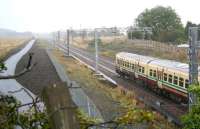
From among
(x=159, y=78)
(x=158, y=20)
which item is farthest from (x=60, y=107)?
(x=158, y=20)

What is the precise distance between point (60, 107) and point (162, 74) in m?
27.8

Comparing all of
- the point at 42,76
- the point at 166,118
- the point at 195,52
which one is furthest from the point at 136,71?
the point at 195,52

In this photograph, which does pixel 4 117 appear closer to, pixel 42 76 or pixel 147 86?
pixel 147 86

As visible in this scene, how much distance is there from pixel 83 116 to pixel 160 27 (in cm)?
9815

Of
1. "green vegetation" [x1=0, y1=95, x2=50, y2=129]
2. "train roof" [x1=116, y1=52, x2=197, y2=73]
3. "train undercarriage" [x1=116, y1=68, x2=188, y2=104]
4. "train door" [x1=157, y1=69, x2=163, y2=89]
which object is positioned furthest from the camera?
"train door" [x1=157, y1=69, x2=163, y2=89]

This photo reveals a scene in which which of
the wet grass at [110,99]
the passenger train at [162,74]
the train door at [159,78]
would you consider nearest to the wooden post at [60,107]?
the wet grass at [110,99]

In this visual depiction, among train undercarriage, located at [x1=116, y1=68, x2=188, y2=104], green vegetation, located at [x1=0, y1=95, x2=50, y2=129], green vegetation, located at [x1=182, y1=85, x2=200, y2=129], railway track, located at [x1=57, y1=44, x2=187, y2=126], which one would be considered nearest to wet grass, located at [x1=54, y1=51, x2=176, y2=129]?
railway track, located at [x1=57, y1=44, x2=187, y2=126]

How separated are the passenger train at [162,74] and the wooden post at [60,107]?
22.5 m

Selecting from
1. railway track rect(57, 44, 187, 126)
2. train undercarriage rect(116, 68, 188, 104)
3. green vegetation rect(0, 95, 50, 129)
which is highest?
green vegetation rect(0, 95, 50, 129)

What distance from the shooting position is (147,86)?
34562mm

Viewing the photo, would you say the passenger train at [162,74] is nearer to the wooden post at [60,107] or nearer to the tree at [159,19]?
the wooden post at [60,107]

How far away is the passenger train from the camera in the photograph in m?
25.9

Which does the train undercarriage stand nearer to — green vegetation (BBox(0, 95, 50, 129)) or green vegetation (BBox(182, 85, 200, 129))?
green vegetation (BBox(182, 85, 200, 129))

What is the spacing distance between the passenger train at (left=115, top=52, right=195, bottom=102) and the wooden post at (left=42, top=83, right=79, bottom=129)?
22.5 metres
